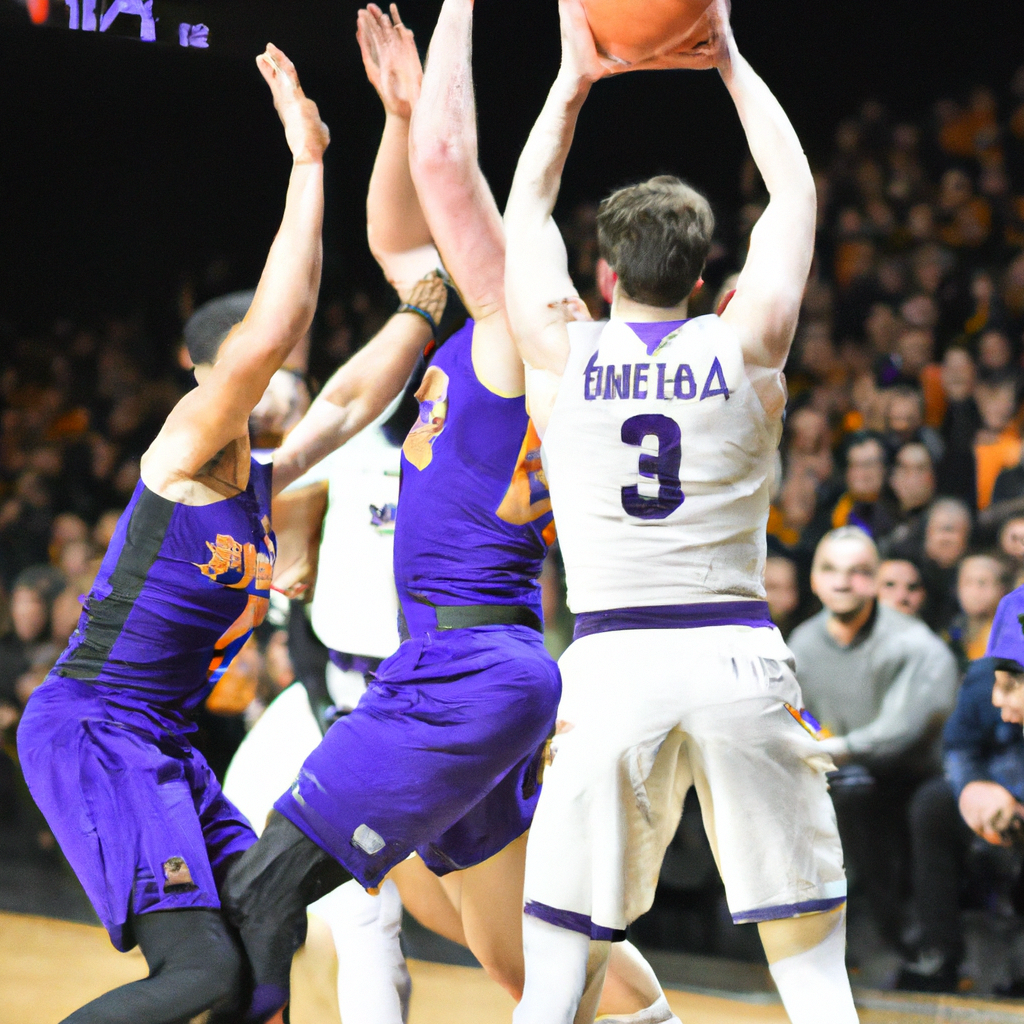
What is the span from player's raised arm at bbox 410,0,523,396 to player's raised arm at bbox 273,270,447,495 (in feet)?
1.86

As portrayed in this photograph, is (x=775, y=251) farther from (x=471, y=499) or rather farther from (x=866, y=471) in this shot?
(x=866, y=471)

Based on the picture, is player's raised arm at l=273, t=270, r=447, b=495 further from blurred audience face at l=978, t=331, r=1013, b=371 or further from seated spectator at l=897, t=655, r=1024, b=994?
blurred audience face at l=978, t=331, r=1013, b=371

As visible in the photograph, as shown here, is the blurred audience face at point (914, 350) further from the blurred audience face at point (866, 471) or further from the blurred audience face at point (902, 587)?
the blurred audience face at point (902, 587)

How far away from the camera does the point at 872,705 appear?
3.95 m

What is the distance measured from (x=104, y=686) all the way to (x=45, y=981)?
6.87ft

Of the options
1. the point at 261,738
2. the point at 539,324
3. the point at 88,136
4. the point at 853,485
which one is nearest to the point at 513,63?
the point at 88,136

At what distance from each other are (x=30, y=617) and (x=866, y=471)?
372 centimetres

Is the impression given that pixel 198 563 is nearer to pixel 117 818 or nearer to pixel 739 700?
pixel 117 818

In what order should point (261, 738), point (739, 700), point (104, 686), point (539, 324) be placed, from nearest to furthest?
point (739, 700) < point (539, 324) < point (104, 686) < point (261, 738)

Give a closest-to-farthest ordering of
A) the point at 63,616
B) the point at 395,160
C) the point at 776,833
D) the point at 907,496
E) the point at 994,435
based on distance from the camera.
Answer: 1. the point at 776,833
2. the point at 395,160
3. the point at 907,496
4. the point at 994,435
5. the point at 63,616

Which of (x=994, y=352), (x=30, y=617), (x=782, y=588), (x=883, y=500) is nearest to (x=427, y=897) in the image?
(x=782, y=588)

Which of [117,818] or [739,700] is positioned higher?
[739,700]

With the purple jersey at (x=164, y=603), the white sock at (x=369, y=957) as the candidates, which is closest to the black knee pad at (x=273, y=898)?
the purple jersey at (x=164, y=603)

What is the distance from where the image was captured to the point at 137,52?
6375 mm
